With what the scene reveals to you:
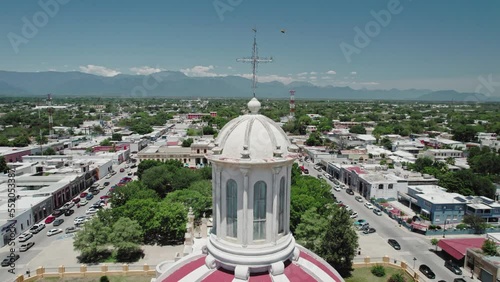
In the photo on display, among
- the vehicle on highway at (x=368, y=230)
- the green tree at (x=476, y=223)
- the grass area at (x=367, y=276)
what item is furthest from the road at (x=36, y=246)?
the green tree at (x=476, y=223)

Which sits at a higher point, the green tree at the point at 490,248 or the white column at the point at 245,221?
the white column at the point at 245,221

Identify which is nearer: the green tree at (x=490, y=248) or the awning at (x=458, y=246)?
the green tree at (x=490, y=248)

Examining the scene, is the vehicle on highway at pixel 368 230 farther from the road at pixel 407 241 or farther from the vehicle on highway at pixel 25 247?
the vehicle on highway at pixel 25 247

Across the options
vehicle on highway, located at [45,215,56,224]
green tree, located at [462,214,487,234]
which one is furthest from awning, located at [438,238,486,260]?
vehicle on highway, located at [45,215,56,224]

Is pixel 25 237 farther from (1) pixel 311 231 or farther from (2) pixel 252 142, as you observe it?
(2) pixel 252 142

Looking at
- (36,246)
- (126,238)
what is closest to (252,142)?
(126,238)

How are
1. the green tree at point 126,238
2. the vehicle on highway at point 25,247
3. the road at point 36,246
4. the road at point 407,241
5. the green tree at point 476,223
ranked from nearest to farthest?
the road at point 36,246 → the green tree at point 126,238 → the road at point 407,241 → the vehicle on highway at point 25,247 → the green tree at point 476,223

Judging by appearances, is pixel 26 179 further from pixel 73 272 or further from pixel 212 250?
pixel 212 250
